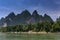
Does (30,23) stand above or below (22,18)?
below

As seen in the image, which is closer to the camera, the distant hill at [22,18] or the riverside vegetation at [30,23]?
the riverside vegetation at [30,23]

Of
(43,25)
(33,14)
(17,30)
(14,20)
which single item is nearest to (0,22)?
(14,20)

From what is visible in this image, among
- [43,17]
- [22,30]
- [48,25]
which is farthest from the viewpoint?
[43,17]

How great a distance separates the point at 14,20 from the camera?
75.6 m

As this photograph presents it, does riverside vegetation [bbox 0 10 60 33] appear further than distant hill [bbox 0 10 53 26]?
No

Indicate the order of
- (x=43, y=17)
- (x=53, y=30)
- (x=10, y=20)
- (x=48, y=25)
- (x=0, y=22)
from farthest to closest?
1. (x=0, y=22)
2. (x=10, y=20)
3. (x=43, y=17)
4. (x=48, y=25)
5. (x=53, y=30)

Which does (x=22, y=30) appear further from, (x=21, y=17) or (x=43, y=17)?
(x=21, y=17)

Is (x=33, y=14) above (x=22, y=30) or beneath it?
above

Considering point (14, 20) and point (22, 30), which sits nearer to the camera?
point (22, 30)

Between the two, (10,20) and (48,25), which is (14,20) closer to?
(10,20)

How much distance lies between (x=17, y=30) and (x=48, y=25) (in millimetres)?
7598

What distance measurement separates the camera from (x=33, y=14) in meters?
65.8

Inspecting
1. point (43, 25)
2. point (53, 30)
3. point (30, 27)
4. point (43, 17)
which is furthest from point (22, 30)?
point (43, 17)

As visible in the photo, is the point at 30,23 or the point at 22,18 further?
the point at 22,18
